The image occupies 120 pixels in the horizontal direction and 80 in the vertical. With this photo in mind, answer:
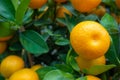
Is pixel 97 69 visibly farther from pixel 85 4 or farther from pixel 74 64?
pixel 85 4

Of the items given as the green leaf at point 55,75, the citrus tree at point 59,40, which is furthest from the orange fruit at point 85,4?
the green leaf at point 55,75

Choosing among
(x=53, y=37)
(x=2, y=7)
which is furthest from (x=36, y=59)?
(x=2, y=7)

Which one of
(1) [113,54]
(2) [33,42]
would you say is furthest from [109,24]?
(2) [33,42]

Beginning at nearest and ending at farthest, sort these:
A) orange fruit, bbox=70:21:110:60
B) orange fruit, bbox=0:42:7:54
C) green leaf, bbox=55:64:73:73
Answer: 1. orange fruit, bbox=70:21:110:60
2. green leaf, bbox=55:64:73:73
3. orange fruit, bbox=0:42:7:54

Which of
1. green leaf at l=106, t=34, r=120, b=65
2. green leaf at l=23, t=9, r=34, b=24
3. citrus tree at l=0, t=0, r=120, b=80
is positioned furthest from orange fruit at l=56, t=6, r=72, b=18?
green leaf at l=106, t=34, r=120, b=65

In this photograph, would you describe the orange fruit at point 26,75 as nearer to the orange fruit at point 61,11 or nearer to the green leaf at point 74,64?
the green leaf at point 74,64

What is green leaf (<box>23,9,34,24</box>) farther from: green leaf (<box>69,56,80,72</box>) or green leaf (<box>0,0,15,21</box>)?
green leaf (<box>69,56,80,72</box>)

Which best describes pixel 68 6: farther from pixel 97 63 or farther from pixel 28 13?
pixel 97 63
